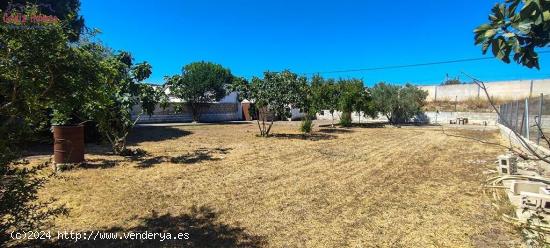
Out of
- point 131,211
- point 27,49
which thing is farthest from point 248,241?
point 27,49

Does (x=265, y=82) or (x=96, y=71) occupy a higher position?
(x=265, y=82)

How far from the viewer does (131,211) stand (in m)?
5.05

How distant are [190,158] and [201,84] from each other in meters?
22.1

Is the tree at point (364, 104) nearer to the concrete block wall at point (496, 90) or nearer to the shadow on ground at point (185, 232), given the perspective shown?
the concrete block wall at point (496, 90)

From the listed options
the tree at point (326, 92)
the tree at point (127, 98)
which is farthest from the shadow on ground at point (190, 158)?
the tree at point (326, 92)

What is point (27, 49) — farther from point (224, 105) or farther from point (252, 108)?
point (224, 105)

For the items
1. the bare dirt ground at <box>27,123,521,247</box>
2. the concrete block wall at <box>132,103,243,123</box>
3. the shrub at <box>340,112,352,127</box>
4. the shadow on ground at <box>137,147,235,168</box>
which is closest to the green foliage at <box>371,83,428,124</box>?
the shrub at <box>340,112,352,127</box>

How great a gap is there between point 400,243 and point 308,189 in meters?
2.64

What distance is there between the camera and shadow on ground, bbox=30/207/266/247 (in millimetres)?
3922

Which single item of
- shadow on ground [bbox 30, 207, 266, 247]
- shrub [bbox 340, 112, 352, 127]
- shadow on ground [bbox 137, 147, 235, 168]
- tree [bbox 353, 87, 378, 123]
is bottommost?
shadow on ground [bbox 30, 207, 266, 247]

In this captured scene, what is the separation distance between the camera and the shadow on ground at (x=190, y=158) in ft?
29.8

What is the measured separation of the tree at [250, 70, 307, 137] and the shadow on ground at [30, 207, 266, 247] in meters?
11.1

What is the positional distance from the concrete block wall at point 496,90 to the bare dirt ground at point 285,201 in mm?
31022

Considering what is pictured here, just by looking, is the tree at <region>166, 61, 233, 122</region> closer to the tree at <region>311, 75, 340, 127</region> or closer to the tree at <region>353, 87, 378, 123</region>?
the tree at <region>311, 75, 340, 127</region>
